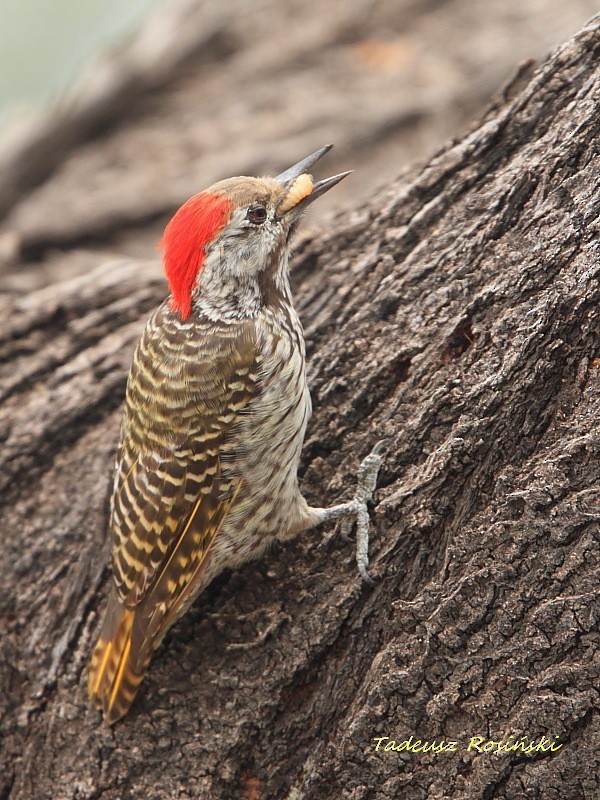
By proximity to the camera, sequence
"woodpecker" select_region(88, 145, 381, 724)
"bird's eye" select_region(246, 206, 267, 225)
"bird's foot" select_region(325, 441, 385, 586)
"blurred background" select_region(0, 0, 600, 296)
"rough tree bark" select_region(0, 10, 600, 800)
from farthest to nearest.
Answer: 1. "blurred background" select_region(0, 0, 600, 296)
2. "bird's eye" select_region(246, 206, 267, 225)
3. "woodpecker" select_region(88, 145, 381, 724)
4. "bird's foot" select_region(325, 441, 385, 586)
5. "rough tree bark" select_region(0, 10, 600, 800)

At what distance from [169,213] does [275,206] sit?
111 inches

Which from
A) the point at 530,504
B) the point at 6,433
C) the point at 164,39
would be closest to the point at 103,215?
the point at 164,39

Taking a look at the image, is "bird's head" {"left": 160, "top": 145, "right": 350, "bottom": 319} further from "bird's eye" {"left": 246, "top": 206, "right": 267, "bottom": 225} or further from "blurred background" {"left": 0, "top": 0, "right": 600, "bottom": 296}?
"blurred background" {"left": 0, "top": 0, "right": 600, "bottom": 296}

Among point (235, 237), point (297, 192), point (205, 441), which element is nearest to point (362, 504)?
point (205, 441)

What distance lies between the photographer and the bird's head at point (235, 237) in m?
3.31

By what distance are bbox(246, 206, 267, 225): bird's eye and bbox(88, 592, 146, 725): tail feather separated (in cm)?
159

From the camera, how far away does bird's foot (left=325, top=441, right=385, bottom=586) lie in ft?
9.48

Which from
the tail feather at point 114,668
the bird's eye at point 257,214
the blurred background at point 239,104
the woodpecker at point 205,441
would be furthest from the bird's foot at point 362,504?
the blurred background at point 239,104

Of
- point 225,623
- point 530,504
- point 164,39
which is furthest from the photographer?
point 164,39

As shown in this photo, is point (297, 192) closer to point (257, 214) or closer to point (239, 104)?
point (257, 214)

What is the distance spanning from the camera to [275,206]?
351cm

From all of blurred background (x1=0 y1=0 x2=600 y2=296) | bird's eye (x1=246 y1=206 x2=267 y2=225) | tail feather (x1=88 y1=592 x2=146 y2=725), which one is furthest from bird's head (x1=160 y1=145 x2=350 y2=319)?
blurred background (x1=0 y1=0 x2=600 y2=296)

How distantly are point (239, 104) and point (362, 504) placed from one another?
15.9 feet

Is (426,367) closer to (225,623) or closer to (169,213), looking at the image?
(225,623)
